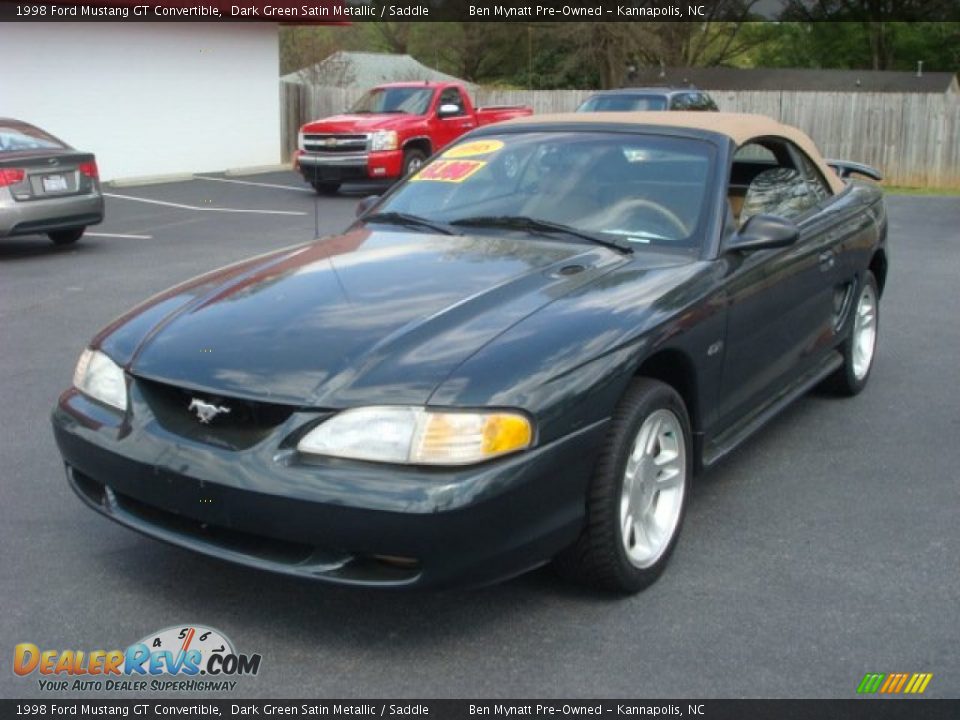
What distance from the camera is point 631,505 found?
3.83m

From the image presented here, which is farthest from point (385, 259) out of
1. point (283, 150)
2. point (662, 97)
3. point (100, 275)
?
point (283, 150)

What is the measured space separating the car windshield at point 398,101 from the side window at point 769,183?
1495 cm

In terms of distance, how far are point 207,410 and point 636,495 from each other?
1.43 m

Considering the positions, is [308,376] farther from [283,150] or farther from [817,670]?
[283,150]

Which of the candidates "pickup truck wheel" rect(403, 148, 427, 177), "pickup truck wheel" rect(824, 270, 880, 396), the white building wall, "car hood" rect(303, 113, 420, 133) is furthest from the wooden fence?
"pickup truck wheel" rect(824, 270, 880, 396)

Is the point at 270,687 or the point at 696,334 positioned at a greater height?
the point at 696,334

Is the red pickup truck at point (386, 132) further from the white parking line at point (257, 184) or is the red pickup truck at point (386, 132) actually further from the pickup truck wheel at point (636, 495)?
the pickup truck wheel at point (636, 495)

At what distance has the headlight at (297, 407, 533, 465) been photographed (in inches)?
127

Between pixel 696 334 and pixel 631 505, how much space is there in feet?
2.38

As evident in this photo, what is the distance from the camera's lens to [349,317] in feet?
12.5

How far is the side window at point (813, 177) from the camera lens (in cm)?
589

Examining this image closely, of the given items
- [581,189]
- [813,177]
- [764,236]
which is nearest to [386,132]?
[813,177]

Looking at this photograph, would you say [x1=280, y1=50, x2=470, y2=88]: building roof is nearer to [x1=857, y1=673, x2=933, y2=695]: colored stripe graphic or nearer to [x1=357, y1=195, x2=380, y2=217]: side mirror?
[x1=357, y1=195, x2=380, y2=217]: side mirror

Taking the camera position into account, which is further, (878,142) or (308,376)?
(878,142)
